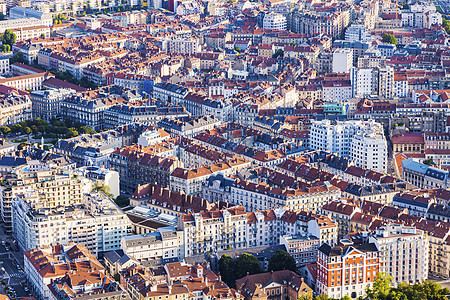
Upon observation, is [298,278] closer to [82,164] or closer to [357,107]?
[82,164]

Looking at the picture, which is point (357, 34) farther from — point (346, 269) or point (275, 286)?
point (275, 286)

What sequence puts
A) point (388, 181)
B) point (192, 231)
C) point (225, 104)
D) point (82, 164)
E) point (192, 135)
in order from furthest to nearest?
point (225, 104) < point (192, 135) < point (82, 164) < point (388, 181) < point (192, 231)

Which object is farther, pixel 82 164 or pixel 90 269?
pixel 82 164

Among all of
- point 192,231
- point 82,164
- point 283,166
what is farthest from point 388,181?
point 82,164

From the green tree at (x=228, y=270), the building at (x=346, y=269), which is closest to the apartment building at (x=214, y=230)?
the green tree at (x=228, y=270)

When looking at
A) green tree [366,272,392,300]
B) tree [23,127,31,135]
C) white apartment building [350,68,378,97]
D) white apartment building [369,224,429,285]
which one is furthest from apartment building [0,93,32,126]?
green tree [366,272,392,300]

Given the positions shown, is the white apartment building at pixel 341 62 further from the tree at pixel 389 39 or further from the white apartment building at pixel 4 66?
the white apartment building at pixel 4 66
